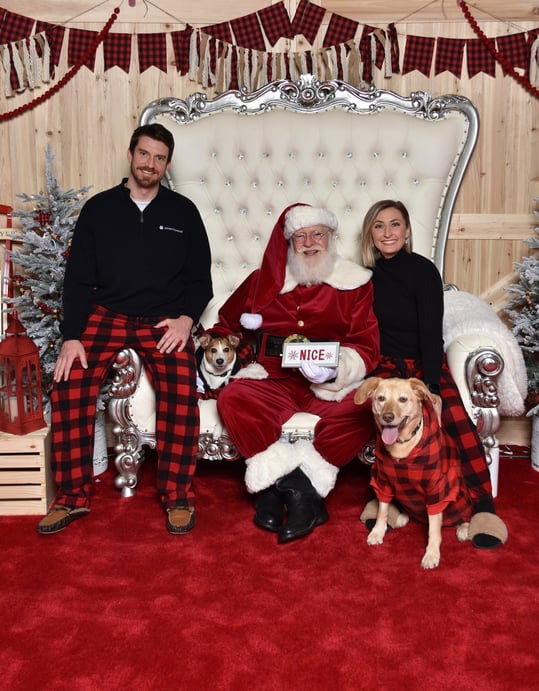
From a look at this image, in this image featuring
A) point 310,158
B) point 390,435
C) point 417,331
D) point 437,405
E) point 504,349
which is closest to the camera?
point 390,435

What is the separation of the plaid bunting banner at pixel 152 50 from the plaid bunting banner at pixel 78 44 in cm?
29

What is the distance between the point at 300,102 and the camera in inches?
157

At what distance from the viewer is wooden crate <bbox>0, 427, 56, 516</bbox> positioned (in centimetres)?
308

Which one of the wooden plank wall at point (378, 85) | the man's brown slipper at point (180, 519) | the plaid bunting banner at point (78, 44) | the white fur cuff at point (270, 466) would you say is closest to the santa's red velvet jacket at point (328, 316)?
the white fur cuff at point (270, 466)

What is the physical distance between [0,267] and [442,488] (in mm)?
2838

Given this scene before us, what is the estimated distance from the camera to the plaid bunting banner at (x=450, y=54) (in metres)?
4.10

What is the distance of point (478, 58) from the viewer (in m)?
4.12

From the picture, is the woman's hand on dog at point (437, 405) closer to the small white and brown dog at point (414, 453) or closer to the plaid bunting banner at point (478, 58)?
the small white and brown dog at point (414, 453)

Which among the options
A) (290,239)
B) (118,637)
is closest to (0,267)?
(290,239)

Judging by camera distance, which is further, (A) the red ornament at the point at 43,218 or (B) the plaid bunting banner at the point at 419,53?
(B) the plaid bunting banner at the point at 419,53

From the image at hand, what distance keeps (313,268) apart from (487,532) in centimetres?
147

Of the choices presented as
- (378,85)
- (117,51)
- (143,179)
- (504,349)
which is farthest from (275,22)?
(504,349)

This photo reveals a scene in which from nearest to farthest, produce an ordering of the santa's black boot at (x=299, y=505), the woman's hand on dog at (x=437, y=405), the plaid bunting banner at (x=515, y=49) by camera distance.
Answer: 1. the woman's hand on dog at (x=437, y=405)
2. the santa's black boot at (x=299, y=505)
3. the plaid bunting banner at (x=515, y=49)

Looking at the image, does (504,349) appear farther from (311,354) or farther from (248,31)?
(248,31)
